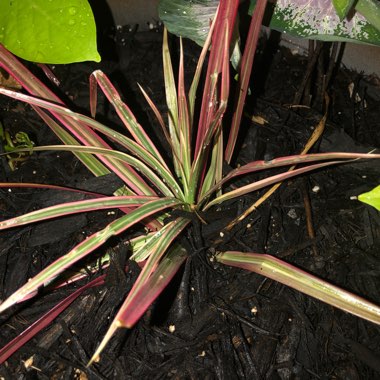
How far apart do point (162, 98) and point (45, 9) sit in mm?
522

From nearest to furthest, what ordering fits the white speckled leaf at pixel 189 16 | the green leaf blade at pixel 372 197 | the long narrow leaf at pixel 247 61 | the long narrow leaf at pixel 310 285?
the green leaf blade at pixel 372 197 < the long narrow leaf at pixel 310 285 < the long narrow leaf at pixel 247 61 < the white speckled leaf at pixel 189 16

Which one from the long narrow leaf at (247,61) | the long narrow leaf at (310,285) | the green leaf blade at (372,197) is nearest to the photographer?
the green leaf blade at (372,197)

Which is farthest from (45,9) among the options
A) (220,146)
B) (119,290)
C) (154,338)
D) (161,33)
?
(161,33)

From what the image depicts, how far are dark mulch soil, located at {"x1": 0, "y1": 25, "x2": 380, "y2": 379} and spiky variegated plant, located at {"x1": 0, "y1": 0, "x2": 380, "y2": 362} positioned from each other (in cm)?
5

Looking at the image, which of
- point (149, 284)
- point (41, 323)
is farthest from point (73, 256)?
point (41, 323)

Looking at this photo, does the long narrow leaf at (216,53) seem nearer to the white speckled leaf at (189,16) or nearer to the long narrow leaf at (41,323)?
the white speckled leaf at (189,16)

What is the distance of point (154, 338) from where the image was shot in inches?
33.3

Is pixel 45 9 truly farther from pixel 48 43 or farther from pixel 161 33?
pixel 161 33

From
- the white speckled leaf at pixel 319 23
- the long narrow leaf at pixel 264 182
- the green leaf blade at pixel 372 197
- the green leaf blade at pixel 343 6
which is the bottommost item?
the long narrow leaf at pixel 264 182

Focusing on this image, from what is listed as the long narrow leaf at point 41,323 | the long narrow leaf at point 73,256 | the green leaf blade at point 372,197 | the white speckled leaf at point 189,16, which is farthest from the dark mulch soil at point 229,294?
the green leaf blade at point 372,197

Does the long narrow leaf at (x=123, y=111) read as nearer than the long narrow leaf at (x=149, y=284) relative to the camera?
No

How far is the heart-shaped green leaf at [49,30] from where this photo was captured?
0.68 m

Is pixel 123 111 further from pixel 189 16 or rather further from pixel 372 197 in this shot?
pixel 372 197

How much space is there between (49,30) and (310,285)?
1.84ft
